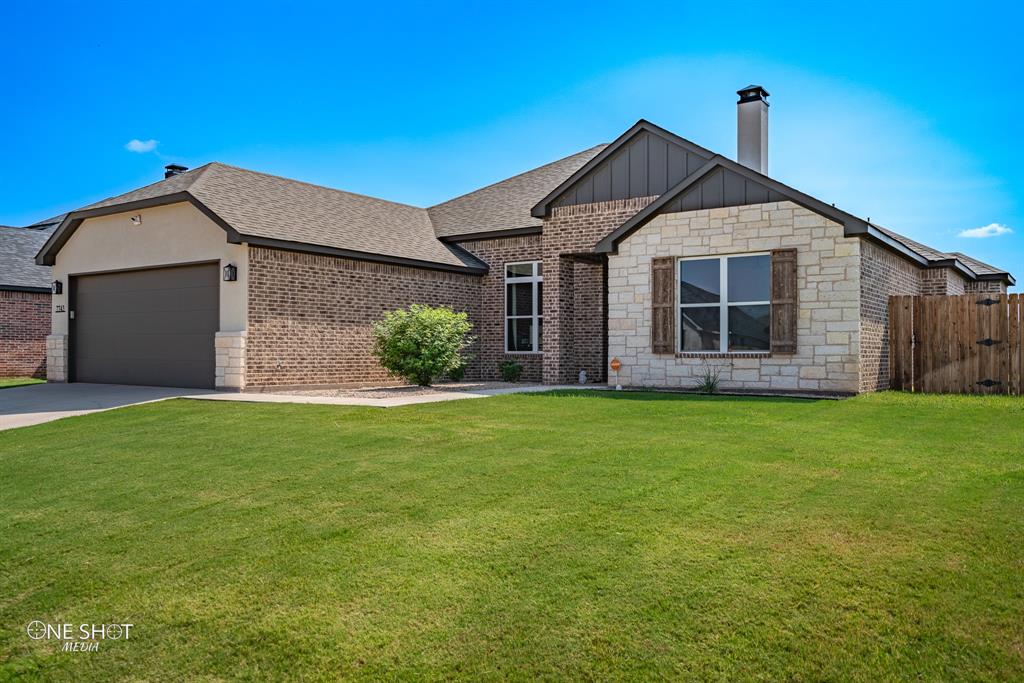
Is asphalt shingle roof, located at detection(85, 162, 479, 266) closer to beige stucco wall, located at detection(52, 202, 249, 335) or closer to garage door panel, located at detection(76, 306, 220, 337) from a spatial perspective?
beige stucco wall, located at detection(52, 202, 249, 335)

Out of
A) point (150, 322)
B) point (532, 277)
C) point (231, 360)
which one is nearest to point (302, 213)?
point (150, 322)

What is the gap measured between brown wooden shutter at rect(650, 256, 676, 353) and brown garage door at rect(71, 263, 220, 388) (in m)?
8.82

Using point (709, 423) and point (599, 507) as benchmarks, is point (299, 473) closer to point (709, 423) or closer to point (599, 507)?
point (599, 507)

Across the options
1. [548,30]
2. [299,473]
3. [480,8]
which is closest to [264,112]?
[480,8]

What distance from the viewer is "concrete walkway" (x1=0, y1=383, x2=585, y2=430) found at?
11742mm

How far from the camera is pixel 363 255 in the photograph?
16.7 meters

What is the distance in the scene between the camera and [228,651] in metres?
3.53

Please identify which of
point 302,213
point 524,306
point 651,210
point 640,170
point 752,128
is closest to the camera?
point 651,210

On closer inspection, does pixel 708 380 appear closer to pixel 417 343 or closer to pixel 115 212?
pixel 417 343

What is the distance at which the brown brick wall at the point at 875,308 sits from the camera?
43.3 feet

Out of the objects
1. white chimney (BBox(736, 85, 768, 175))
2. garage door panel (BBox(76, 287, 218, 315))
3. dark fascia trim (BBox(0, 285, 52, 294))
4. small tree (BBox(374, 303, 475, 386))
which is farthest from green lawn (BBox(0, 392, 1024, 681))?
dark fascia trim (BBox(0, 285, 52, 294))

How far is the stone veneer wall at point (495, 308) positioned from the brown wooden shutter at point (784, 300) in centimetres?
678

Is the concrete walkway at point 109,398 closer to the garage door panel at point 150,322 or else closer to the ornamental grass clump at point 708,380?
the garage door panel at point 150,322

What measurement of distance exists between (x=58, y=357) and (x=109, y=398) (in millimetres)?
5803
